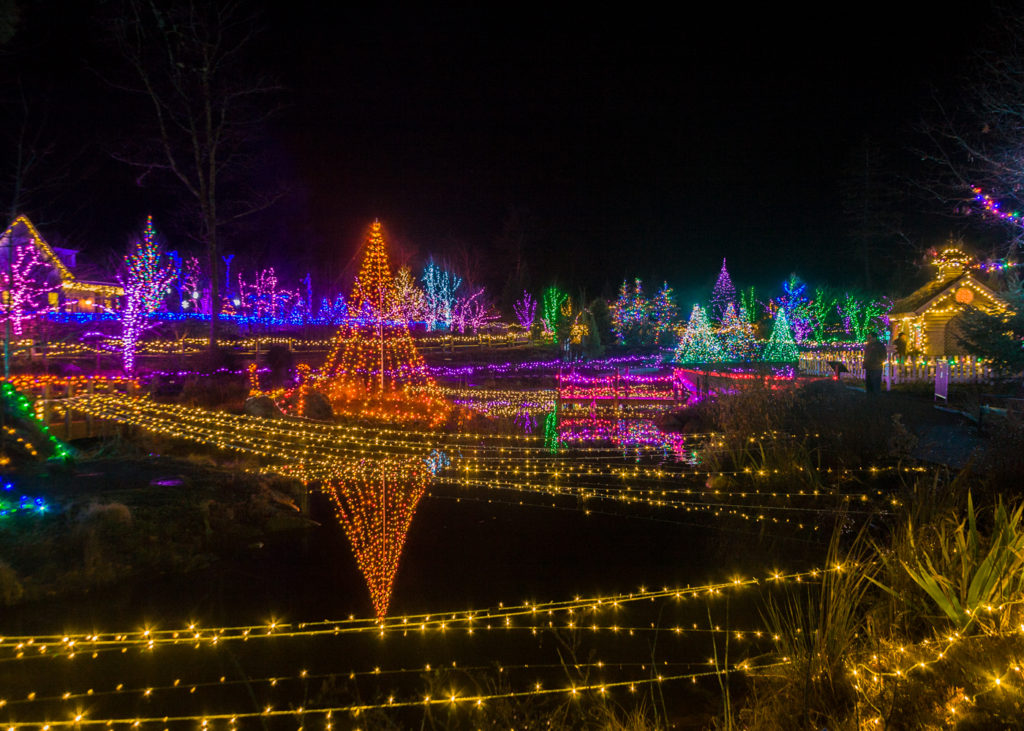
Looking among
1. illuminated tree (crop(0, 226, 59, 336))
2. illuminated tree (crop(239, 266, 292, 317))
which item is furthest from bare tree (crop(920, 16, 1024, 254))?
illuminated tree (crop(239, 266, 292, 317))

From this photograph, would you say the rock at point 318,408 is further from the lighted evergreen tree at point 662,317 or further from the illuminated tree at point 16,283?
the lighted evergreen tree at point 662,317

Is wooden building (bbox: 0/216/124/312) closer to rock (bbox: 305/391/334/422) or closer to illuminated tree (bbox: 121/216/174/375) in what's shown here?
illuminated tree (bbox: 121/216/174/375)

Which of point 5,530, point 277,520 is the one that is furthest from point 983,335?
point 5,530

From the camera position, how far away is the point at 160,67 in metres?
16.4

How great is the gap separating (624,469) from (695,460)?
1381mm

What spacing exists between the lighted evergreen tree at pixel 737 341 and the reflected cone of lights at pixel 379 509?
15.5 meters

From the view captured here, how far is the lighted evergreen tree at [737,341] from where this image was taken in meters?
21.5

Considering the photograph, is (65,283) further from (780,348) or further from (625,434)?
(780,348)

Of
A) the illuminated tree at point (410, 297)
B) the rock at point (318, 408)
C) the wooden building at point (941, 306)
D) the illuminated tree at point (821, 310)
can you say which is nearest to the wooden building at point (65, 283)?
the rock at point (318, 408)

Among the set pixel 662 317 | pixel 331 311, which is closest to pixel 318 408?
pixel 662 317

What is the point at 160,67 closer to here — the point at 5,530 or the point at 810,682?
the point at 5,530

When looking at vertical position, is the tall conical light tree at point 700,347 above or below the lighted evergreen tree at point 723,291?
below

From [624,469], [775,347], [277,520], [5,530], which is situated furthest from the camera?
[775,347]

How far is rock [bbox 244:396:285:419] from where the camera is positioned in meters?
12.1
